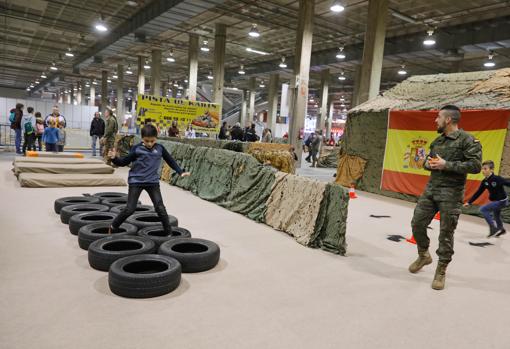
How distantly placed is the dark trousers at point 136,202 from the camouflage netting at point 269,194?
2114 millimetres

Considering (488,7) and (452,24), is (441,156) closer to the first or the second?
(488,7)

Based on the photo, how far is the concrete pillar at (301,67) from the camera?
14539 millimetres

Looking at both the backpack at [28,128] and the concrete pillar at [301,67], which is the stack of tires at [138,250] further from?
the concrete pillar at [301,67]

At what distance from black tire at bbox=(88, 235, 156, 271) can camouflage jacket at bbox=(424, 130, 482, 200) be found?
131 inches

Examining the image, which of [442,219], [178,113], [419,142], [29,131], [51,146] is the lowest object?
[51,146]

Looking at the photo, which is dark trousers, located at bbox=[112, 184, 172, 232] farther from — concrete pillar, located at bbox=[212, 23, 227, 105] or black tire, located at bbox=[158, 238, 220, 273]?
concrete pillar, located at bbox=[212, 23, 227, 105]

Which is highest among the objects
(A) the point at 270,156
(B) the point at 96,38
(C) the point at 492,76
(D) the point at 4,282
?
(B) the point at 96,38

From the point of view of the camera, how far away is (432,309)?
11.2 ft

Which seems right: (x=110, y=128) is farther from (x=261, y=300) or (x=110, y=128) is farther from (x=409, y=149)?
(x=261, y=300)

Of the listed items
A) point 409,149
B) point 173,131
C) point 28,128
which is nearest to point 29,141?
point 28,128

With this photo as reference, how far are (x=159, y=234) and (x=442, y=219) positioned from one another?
354 cm

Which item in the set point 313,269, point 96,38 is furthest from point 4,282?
point 96,38

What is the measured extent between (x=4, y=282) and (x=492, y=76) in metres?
10.8

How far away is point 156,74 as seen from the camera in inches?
952
